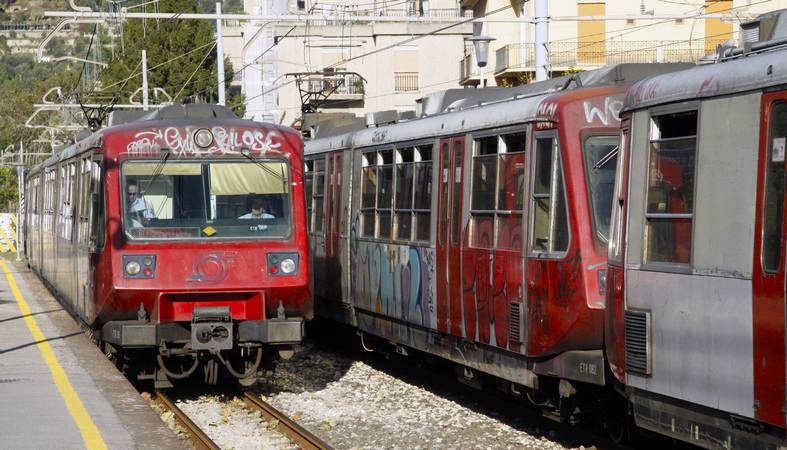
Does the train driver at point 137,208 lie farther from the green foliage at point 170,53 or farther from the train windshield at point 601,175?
the green foliage at point 170,53

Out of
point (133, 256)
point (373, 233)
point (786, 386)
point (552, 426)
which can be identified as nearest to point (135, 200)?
point (133, 256)

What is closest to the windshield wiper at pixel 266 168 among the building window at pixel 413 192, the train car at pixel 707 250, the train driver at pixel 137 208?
the train driver at pixel 137 208

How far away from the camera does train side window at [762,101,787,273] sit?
A: 288 inches

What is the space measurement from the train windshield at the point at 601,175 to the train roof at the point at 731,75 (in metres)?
1.65

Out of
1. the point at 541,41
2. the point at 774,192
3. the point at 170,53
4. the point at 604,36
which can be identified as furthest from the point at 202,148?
the point at 170,53

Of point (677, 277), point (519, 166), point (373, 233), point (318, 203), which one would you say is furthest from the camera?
point (318, 203)

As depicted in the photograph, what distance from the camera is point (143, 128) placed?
13.9 meters

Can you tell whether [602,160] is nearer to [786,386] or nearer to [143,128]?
[786,386]

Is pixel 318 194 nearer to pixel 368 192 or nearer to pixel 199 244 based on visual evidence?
pixel 368 192

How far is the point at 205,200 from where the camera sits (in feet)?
45.2

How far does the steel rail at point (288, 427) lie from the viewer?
11.4 meters

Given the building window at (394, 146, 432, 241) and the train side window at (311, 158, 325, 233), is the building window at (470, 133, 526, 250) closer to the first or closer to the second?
the building window at (394, 146, 432, 241)

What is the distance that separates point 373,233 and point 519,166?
4.69 m

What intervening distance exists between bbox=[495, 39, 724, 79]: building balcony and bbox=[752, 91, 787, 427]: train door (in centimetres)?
3707
